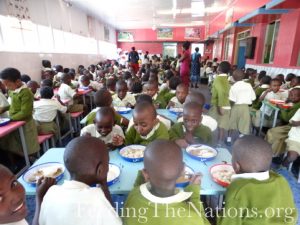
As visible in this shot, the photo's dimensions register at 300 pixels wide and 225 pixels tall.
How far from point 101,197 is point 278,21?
6519 millimetres

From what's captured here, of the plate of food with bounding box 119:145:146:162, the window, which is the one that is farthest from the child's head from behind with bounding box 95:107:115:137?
the window

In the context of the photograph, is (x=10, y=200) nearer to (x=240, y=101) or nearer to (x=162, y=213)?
(x=162, y=213)

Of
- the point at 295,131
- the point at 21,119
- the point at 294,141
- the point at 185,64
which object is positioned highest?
the point at 185,64

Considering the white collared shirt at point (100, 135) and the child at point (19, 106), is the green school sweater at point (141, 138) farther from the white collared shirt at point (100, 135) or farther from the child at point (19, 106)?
the child at point (19, 106)

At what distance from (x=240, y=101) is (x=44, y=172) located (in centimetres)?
291

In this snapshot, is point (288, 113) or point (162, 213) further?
point (288, 113)

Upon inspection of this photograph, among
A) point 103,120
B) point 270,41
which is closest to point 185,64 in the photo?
point 270,41

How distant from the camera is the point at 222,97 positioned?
339 centimetres

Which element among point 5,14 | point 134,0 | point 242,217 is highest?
point 134,0

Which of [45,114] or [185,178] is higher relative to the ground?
[185,178]

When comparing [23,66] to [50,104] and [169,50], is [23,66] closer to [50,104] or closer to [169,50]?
[50,104]

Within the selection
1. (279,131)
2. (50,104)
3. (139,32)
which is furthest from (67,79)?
(139,32)

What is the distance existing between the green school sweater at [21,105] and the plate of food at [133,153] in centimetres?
166

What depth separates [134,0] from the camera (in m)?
6.96
